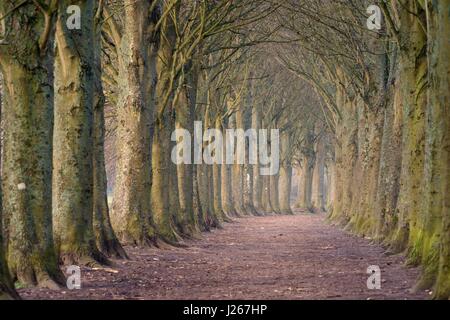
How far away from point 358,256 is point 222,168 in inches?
1004

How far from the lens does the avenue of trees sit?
37.8ft

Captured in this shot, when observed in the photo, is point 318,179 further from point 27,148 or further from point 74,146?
point 27,148

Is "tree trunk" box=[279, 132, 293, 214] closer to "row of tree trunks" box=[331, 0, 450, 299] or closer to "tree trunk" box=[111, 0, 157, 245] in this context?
"row of tree trunks" box=[331, 0, 450, 299]

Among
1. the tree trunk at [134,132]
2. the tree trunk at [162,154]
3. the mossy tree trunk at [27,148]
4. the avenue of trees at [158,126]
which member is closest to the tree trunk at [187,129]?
the avenue of trees at [158,126]

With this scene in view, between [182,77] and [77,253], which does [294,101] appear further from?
[77,253]

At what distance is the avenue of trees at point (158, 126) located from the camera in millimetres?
11531

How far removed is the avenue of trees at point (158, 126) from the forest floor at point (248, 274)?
56 centimetres

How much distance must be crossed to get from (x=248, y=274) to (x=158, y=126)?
26.5 feet

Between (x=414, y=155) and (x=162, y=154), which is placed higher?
(x=162, y=154)

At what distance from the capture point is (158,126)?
878 inches

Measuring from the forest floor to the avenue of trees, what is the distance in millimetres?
562

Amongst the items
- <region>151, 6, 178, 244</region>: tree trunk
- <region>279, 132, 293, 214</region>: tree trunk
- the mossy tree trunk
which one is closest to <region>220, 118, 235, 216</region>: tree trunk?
<region>279, 132, 293, 214</region>: tree trunk

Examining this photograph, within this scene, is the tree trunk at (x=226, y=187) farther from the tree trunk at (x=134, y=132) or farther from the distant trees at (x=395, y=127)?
the tree trunk at (x=134, y=132)

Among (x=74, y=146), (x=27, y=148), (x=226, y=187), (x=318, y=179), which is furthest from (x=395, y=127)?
(x=318, y=179)
